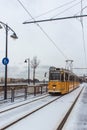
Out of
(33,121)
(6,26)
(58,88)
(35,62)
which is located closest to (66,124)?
(33,121)

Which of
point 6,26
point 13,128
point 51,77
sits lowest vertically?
point 13,128

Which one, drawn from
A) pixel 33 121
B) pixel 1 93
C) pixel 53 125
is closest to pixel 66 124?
pixel 53 125

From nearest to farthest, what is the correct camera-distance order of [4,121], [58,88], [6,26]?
1. [4,121]
2. [6,26]
3. [58,88]

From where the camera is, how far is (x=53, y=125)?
567 inches

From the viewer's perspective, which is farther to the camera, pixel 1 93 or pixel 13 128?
pixel 1 93

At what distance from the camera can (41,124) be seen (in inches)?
579

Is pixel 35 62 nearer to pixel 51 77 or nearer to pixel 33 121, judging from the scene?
pixel 51 77

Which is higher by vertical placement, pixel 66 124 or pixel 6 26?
pixel 6 26

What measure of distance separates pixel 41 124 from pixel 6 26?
52.2 ft

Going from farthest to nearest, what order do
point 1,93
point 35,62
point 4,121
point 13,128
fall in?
point 35,62 → point 1,93 → point 4,121 → point 13,128

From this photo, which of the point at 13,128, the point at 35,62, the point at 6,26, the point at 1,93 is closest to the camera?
the point at 13,128

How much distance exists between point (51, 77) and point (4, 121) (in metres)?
25.3

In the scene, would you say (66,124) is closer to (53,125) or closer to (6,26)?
(53,125)

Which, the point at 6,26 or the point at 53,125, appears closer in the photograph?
the point at 53,125
